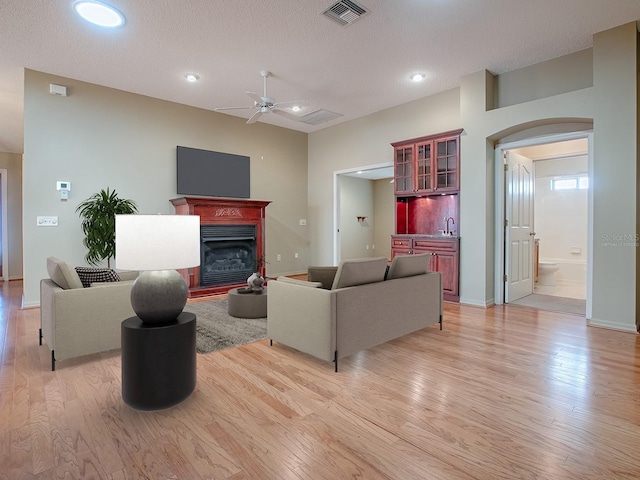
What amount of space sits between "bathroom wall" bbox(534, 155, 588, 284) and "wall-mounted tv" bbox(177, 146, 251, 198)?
623 cm

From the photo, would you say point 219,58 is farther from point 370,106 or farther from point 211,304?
point 211,304

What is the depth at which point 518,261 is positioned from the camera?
204 inches

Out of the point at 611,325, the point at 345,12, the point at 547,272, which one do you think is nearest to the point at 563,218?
the point at 547,272

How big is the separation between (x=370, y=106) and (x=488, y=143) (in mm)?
2206

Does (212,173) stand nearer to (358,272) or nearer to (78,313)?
(78,313)

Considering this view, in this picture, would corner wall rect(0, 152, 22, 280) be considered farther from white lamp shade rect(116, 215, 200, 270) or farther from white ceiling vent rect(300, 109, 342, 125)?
white lamp shade rect(116, 215, 200, 270)

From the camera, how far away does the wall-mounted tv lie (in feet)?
19.5

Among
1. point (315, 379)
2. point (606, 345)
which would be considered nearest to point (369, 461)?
point (315, 379)

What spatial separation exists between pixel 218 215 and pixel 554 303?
5.28 m

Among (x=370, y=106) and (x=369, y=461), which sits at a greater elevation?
(x=370, y=106)

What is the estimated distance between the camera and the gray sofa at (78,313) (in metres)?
2.62

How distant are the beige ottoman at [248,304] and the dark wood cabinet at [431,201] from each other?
8.33 feet

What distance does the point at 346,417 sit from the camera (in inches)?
78.3

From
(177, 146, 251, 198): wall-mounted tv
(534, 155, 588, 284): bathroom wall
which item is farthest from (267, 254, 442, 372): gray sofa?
(534, 155, 588, 284): bathroom wall
